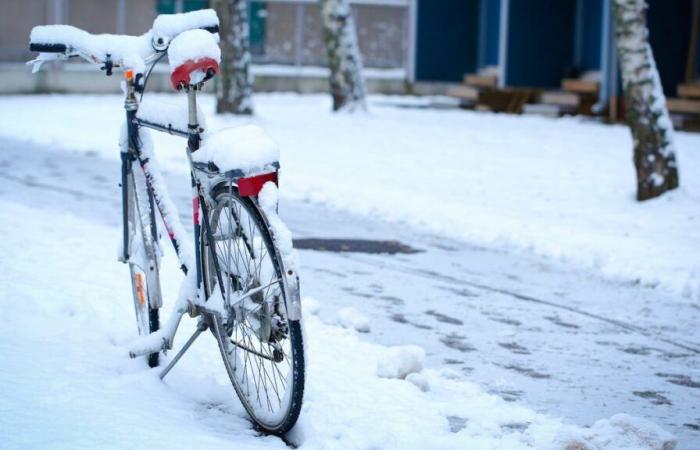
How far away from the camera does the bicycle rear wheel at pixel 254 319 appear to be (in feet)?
14.5

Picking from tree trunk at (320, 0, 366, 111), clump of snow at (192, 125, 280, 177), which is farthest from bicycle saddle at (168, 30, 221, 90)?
tree trunk at (320, 0, 366, 111)

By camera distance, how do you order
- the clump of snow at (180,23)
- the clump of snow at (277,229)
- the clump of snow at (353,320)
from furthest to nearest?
1. the clump of snow at (353,320)
2. the clump of snow at (180,23)
3. the clump of snow at (277,229)

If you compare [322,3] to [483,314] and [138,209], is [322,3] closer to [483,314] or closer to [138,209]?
[483,314]

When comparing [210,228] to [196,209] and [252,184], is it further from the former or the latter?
[252,184]

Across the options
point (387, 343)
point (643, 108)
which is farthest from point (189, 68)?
point (643, 108)

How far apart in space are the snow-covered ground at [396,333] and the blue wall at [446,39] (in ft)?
52.3

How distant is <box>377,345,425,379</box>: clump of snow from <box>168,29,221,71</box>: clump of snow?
1.61 meters

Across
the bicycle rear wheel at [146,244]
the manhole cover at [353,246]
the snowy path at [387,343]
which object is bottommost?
the manhole cover at [353,246]

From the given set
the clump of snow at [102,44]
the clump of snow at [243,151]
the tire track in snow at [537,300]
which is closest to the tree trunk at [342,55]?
the tire track in snow at [537,300]

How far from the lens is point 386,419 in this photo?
4875mm

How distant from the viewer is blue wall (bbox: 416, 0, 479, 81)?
95.8 ft

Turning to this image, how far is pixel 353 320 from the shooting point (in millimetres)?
6789

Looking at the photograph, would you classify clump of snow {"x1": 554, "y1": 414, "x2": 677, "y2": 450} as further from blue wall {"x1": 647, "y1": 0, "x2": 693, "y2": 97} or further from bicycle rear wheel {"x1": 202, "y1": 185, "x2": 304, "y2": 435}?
blue wall {"x1": 647, "y1": 0, "x2": 693, "y2": 97}

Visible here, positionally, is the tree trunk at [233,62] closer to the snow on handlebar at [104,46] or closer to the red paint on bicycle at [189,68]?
the snow on handlebar at [104,46]
